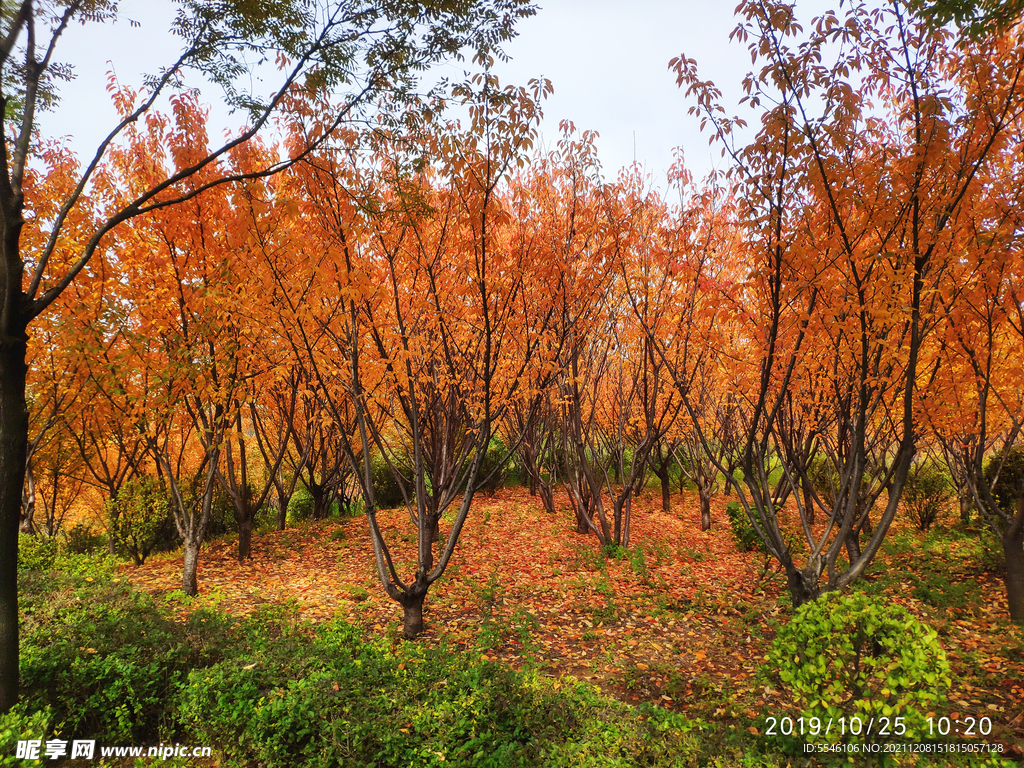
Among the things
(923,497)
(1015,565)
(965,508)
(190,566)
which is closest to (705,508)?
(923,497)

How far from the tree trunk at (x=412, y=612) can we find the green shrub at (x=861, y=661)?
410cm

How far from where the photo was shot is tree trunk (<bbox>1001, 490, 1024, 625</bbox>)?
613 centimetres

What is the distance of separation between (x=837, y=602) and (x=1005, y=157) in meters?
5.43

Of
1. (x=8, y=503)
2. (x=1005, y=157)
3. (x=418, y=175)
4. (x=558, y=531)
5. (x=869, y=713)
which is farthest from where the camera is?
(x=558, y=531)

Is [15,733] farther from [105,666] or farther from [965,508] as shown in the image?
[965,508]

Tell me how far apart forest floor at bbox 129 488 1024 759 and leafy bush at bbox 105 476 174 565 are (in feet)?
1.80

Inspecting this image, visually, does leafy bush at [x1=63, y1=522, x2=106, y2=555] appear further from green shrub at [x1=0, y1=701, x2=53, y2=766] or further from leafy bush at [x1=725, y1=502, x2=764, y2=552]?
leafy bush at [x1=725, y1=502, x2=764, y2=552]

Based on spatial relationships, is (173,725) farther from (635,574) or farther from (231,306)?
(635,574)

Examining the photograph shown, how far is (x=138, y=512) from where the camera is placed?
9.21m

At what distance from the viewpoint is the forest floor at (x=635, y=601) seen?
500 centimetres

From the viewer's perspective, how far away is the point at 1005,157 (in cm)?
503

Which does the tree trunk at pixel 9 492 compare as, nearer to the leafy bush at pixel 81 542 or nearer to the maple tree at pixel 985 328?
the maple tree at pixel 985 328

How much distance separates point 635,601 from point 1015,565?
5201mm

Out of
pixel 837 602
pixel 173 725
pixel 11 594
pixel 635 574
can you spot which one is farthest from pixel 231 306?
pixel 635 574
